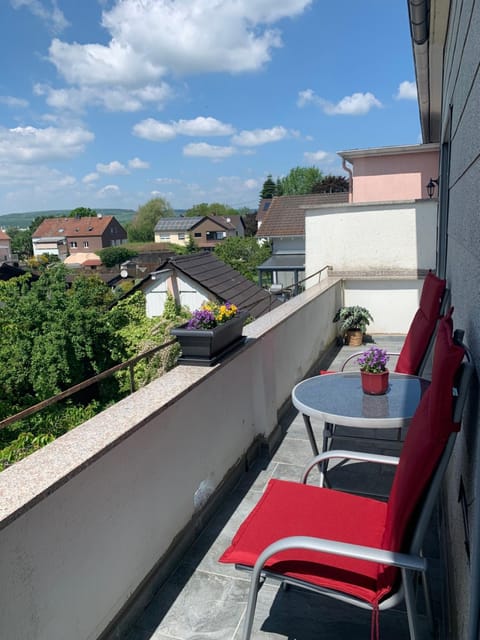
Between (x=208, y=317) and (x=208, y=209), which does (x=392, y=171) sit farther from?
(x=208, y=209)

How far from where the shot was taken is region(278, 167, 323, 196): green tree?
74.9m

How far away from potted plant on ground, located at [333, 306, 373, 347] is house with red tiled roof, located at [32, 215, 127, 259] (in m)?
81.6

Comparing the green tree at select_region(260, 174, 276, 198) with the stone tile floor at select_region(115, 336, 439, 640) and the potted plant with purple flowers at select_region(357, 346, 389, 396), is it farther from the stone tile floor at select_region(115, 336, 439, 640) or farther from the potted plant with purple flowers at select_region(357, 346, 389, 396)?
the stone tile floor at select_region(115, 336, 439, 640)

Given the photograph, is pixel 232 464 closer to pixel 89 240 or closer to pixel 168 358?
pixel 168 358

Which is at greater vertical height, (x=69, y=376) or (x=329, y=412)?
(x=329, y=412)

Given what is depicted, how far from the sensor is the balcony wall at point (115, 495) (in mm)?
1368

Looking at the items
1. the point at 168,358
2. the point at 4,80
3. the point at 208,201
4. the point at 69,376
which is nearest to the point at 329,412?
the point at 168,358

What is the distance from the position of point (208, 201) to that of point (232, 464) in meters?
102

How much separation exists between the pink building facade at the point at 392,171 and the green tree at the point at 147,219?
3419 inches

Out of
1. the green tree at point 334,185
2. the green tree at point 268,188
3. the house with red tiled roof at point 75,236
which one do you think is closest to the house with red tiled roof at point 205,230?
the green tree at point 268,188

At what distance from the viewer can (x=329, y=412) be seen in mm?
2320

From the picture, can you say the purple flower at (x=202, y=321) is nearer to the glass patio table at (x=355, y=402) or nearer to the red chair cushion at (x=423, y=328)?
the glass patio table at (x=355, y=402)

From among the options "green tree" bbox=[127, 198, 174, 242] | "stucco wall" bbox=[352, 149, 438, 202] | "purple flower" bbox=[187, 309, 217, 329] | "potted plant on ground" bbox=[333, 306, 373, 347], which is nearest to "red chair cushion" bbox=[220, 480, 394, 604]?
"purple flower" bbox=[187, 309, 217, 329]

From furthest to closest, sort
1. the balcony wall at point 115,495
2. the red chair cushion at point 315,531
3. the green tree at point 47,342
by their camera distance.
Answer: the green tree at point 47,342 < the red chair cushion at point 315,531 < the balcony wall at point 115,495
